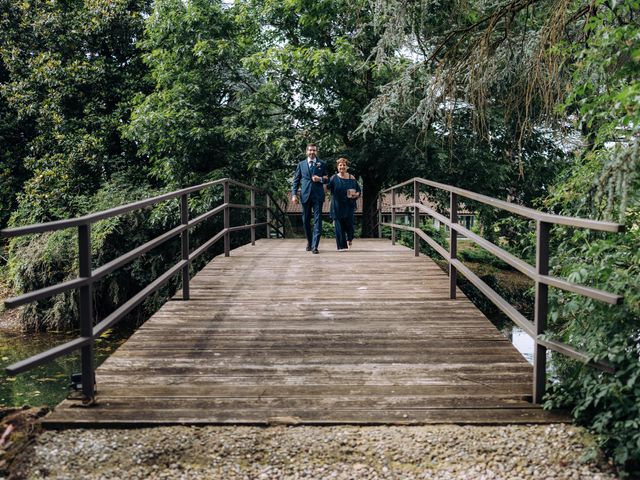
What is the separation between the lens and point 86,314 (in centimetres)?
417

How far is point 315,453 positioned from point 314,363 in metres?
1.44

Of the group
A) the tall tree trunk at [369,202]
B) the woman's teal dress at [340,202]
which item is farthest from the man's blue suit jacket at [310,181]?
the tall tree trunk at [369,202]

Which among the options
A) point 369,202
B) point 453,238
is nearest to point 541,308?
point 453,238

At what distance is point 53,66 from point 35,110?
65.6 inches

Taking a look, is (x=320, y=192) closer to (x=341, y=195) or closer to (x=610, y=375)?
(x=341, y=195)

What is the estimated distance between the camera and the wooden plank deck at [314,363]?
4.04m

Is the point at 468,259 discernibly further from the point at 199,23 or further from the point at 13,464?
the point at 13,464

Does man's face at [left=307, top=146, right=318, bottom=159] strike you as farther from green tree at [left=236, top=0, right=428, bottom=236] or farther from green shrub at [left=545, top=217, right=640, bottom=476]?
green shrub at [left=545, top=217, right=640, bottom=476]

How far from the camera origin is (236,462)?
3.53 meters

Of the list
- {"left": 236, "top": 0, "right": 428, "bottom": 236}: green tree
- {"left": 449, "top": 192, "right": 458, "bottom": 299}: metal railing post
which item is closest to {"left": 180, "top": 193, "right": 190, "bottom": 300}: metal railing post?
{"left": 449, "top": 192, "right": 458, "bottom": 299}: metal railing post

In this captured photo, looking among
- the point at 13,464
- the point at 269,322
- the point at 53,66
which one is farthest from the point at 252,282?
the point at 53,66

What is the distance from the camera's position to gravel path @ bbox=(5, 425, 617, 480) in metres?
3.42

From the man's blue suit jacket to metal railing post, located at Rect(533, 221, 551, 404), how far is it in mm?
7294

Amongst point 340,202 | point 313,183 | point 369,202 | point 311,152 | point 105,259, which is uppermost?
point 311,152
